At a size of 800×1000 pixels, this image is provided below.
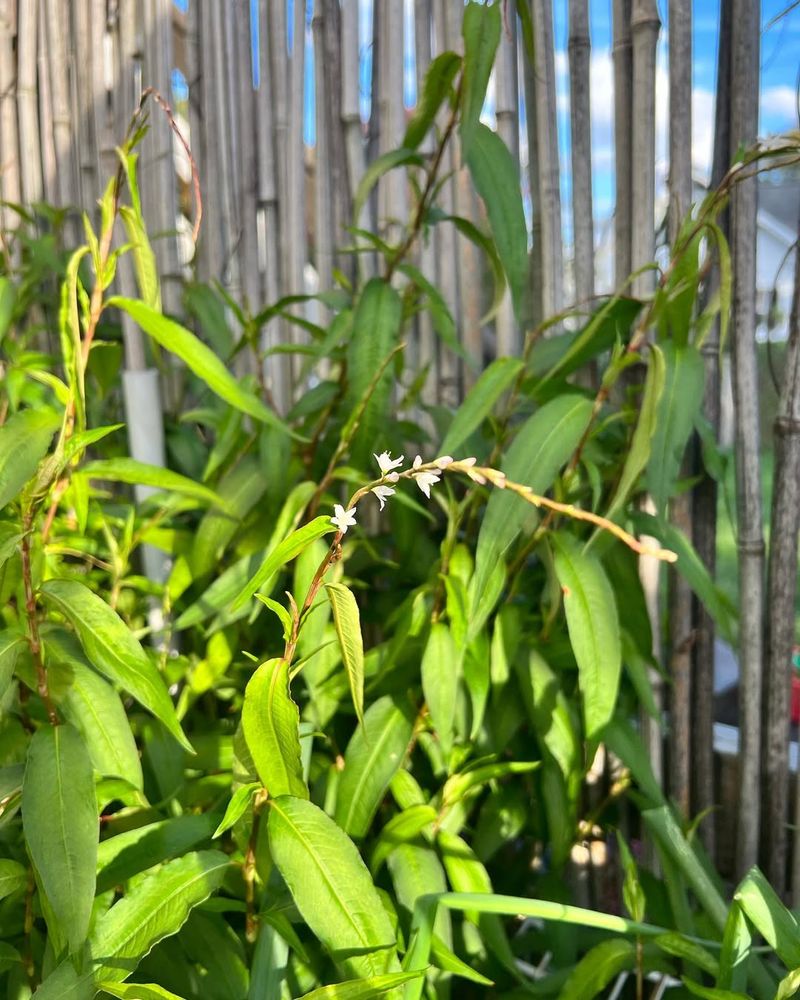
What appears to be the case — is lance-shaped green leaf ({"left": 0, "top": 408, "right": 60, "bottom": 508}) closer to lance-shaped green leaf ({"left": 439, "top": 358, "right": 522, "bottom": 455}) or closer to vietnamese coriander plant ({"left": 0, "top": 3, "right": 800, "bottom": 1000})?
Result: vietnamese coriander plant ({"left": 0, "top": 3, "right": 800, "bottom": 1000})

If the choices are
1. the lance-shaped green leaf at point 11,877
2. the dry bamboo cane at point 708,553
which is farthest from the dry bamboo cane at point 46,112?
the lance-shaped green leaf at point 11,877

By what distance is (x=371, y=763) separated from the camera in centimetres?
71

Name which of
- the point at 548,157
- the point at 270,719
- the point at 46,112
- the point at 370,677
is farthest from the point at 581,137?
the point at 46,112

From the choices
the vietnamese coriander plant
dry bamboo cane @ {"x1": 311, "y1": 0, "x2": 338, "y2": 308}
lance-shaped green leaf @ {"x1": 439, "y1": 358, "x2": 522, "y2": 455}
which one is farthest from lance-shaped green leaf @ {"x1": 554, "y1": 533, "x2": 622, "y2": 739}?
dry bamboo cane @ {"x1": 311, "y1": 0, "x2": 338, "y2": 308}

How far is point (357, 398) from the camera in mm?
792

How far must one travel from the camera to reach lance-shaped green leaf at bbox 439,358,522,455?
718 millimetres

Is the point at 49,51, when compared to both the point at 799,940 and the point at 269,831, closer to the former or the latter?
the point at 269,831

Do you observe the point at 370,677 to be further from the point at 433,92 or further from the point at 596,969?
the point at 433,92

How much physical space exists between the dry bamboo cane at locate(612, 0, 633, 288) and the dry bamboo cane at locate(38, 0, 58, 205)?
0.83 m

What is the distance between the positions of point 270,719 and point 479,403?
33 centimetres

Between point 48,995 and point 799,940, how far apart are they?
42 centimetres

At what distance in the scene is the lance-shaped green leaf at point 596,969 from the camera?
65cm

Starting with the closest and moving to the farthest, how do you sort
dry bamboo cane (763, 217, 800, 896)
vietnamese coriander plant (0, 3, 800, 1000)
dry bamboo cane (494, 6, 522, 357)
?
vietnamese coriander plant (0, 3, 800, 1000)
dry bamboo cane (763, 217, 800, 896)
dry bamboo cane (494, 6, 522, 357)

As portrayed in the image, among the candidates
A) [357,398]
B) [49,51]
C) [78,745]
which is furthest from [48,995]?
[49,51]
